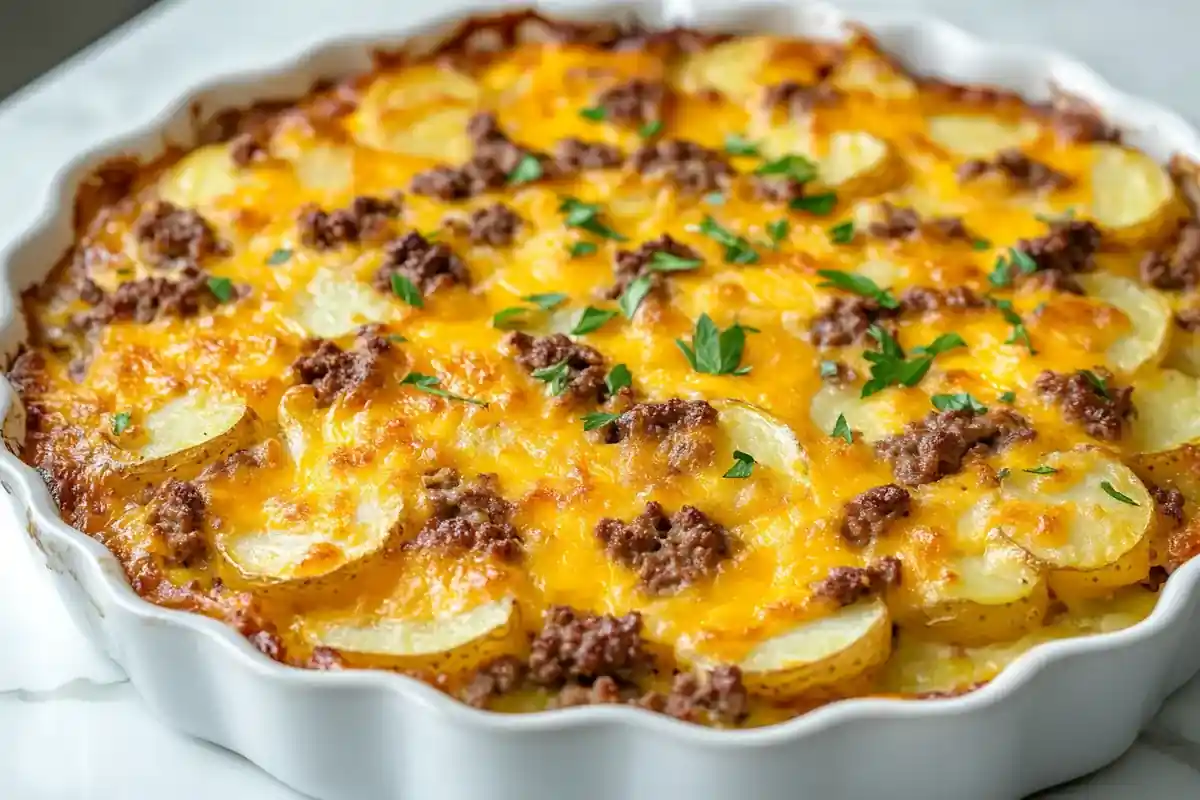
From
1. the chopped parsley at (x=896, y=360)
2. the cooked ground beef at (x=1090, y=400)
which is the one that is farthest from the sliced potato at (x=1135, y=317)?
the chopped parsley at (x=896, y=360)

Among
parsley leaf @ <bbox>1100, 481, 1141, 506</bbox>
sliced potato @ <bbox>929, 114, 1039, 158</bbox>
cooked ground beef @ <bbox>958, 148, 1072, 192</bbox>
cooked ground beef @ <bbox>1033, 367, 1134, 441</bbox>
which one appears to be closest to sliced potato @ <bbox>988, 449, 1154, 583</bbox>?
parsley leaf @ <bbox>1100, 481, 1141, 506</bbox>

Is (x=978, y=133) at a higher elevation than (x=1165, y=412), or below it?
higher

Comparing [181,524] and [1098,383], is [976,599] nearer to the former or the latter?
[1098,383]

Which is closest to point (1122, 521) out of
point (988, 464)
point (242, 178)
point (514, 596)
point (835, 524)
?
point (988, 464)

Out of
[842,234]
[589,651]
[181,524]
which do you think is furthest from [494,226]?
[589,651]

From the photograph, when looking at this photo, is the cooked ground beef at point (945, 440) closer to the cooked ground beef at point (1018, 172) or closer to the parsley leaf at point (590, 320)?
the parsley leaf at point (590, 320)

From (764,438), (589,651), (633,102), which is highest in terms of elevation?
(633,102)

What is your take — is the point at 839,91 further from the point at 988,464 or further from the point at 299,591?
the point at 299,591
